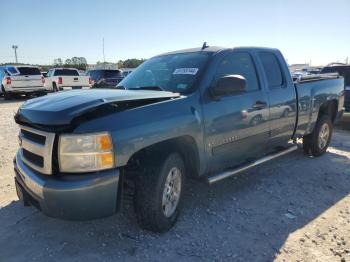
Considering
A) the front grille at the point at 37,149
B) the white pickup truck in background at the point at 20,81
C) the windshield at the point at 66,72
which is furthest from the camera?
the windshield at the point at 66,72

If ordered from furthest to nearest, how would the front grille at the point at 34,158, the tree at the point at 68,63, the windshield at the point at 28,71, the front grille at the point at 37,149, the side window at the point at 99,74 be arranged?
the tree at the point at 68,63, the side window at the point at 99,74, the windshield at the point at 28,71, the front grille at the point at 34,158, the front grille at the point at 37,149

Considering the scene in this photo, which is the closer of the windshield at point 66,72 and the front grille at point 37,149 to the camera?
the front grille at point 37,149

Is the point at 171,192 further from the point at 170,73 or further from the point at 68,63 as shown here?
the point at 68,63

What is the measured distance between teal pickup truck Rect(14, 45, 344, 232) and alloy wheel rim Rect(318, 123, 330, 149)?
1.48 metres

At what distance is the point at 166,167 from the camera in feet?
11.5

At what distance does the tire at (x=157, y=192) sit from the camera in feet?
11.1

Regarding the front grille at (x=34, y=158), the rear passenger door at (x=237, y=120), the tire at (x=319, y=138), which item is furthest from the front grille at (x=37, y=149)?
the tire at (x=319, y=138)

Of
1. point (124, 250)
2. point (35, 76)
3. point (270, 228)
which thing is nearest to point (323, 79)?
point (270, 228)

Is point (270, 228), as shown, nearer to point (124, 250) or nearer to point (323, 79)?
point (124, 250)

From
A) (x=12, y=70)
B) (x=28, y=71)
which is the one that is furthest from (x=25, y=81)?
(x=12, y=70)

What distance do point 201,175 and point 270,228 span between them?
2.97 feet

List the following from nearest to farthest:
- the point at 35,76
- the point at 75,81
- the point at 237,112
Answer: the point at 237,112 → the point at 35,76 → the point at 75,81

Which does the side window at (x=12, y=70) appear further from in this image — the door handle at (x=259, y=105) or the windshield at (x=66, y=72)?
the door handle at (x=259, y=105)

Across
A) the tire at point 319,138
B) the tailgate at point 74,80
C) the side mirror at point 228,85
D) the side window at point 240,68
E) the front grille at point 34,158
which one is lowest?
the tire at point 319,138
